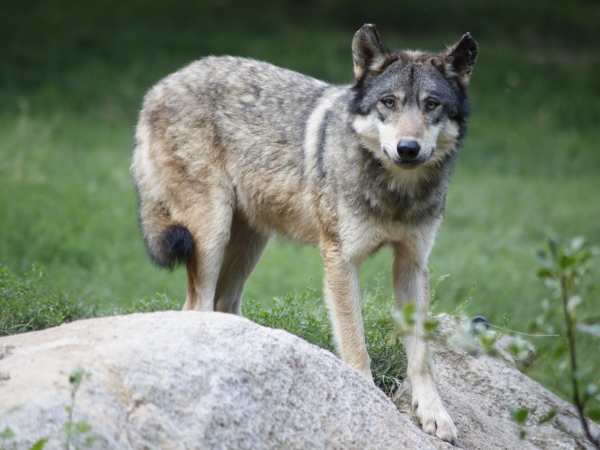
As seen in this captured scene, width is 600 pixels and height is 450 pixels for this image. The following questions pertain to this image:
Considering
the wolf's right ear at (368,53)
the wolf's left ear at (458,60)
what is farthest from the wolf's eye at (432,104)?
the wolf's right ear at (368,53)

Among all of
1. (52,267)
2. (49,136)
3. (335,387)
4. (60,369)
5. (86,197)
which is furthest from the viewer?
(49,136)

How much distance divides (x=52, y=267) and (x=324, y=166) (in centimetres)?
478

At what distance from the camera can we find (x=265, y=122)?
573cm

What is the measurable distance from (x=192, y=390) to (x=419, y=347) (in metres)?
2.04

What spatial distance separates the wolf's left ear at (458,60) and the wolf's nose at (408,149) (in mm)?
714

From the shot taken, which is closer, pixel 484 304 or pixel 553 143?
pixel 484 304

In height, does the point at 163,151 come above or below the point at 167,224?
above

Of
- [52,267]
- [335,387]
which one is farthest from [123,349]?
[52,267]

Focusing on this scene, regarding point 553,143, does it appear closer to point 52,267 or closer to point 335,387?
point 52,267

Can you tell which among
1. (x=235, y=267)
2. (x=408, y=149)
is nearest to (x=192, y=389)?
(x=408, y=149)

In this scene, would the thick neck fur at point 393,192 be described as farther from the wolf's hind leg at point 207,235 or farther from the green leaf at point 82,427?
the green leaf at point 82,427

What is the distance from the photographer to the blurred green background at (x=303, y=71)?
9.39m

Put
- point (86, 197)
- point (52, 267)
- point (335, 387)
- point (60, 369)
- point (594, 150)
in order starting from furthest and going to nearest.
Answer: point (594, 150) → point (86, 197) → point (52, 267) → point (335, 387) → point (60, 369)

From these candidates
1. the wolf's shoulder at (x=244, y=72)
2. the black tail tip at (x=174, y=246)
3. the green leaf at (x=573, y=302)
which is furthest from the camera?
the wolf's shoulder at (x=244, y=72)
